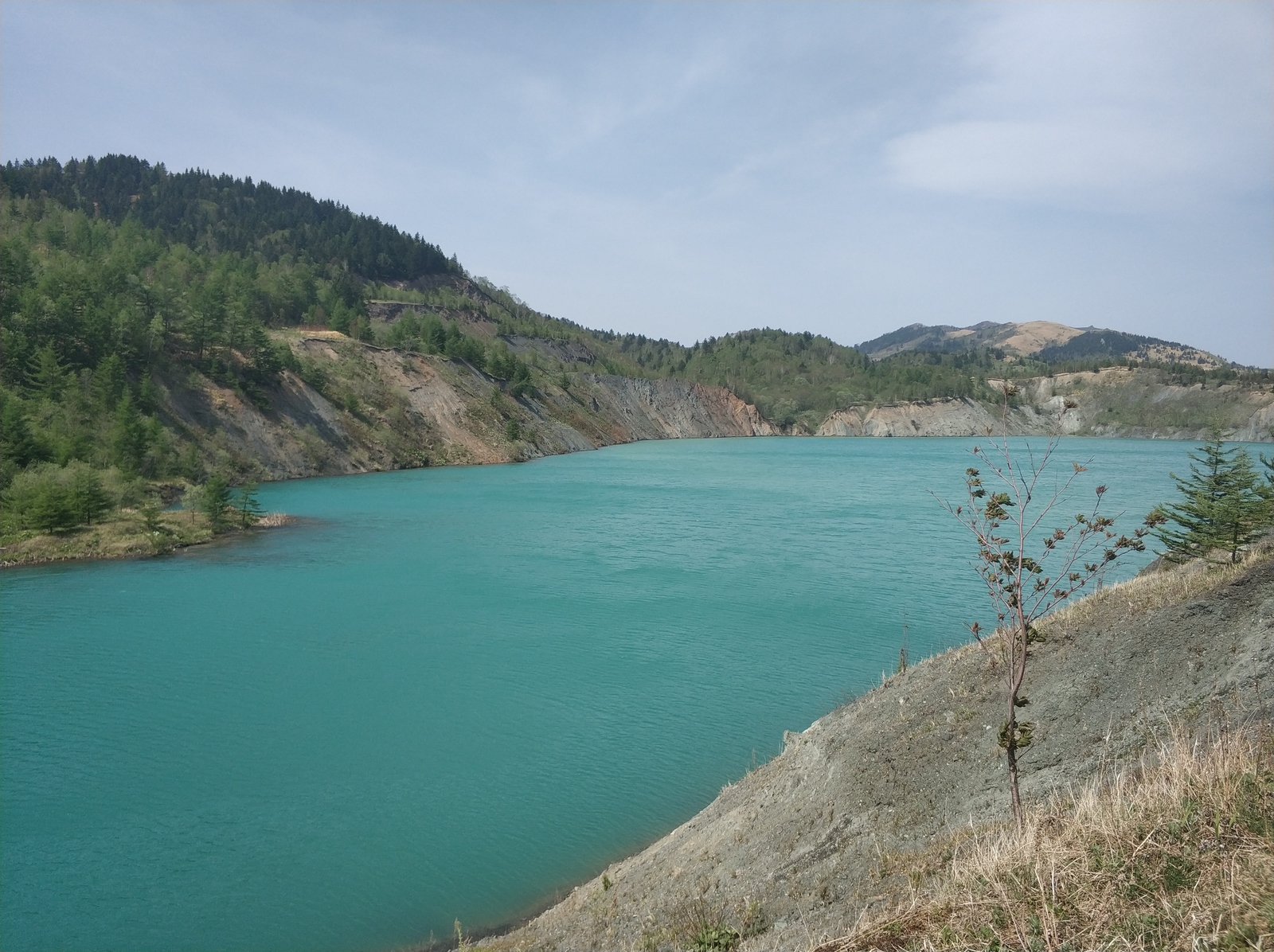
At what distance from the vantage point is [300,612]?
25.9 metres

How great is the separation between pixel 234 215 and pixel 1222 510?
186 metres

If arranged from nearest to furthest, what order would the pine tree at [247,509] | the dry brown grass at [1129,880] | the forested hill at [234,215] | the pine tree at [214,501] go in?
the dry brown grass at [1129,880]
the pine tree at [214,501]
the pine tree at [247,509]
the forested hill at [234,215]

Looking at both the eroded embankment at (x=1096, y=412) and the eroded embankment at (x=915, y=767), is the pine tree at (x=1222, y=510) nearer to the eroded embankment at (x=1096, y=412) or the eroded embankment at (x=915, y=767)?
the eroded embankment at (x=915, y=767)

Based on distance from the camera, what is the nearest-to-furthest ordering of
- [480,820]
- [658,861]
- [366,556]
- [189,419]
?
[658,861] → [480,820] → [366,556] → [189,419]

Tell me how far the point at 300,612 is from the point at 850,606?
18332 millimetres

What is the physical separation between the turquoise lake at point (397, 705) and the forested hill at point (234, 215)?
121795 millimetres

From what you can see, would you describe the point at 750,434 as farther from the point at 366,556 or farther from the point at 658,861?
the point at 658,861

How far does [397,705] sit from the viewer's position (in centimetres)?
1828

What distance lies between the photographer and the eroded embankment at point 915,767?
7801 mm

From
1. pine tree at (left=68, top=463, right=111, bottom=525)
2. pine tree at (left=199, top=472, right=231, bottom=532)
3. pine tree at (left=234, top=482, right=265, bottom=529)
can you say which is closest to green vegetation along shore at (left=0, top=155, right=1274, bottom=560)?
pine tree at (left=68, top=463, right=111, bottom=525)

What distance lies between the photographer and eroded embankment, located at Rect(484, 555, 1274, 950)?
780cm

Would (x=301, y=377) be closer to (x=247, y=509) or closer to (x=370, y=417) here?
(x=370, y=417)

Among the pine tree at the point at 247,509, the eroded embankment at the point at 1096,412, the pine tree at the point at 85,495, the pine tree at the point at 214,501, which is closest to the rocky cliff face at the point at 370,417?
the pine tree at the point at 247,509

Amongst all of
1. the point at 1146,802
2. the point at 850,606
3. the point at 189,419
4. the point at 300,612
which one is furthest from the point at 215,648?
the point at 189,419
